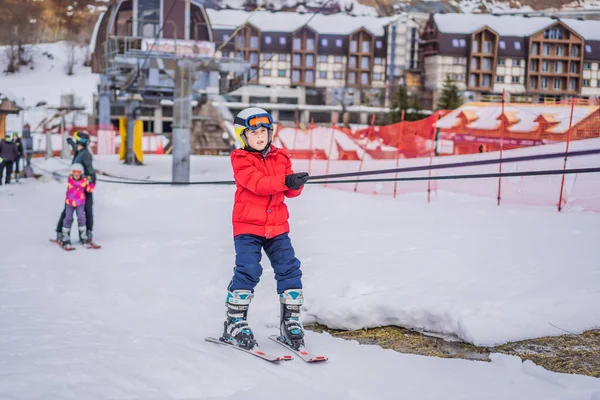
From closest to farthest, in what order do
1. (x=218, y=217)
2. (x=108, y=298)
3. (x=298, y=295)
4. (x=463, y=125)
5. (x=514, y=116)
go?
(x=298, y=295), (x=108, y=298), (x=218, y=217), (x=514, y=116), (x=463, y=125)

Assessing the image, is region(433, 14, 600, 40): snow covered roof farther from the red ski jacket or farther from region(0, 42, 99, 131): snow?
region(0, 42, 99, 131): snow

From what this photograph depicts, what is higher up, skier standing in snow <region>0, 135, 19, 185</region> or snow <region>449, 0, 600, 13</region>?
snow <region>449, 0, 600, 13</region>

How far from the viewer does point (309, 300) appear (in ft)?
20.8

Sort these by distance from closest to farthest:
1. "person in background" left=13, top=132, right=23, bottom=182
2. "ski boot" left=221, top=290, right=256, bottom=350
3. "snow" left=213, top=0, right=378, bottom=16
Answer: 1. "ski boot" left=221, top=290, right=256, bottom=350
2. "person in background" left=13, top=132, right=23, bottom=182
3. "snow" left=213, top=0, right=378, bottom=16

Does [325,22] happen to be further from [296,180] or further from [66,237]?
[296,180]

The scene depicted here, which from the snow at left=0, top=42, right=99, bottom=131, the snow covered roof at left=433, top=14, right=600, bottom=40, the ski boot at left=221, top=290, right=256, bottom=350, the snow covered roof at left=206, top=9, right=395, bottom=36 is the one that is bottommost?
the ski boot at left=221, top=290, right=256, bottom=350

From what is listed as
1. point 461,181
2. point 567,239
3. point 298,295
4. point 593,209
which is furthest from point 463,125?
point 298,295

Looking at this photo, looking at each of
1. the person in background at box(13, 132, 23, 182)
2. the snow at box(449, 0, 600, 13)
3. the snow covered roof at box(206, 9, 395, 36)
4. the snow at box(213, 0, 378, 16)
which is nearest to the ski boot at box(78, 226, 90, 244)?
the snow at box(449, 0, 600, 13)

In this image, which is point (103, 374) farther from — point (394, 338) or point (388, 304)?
point (388, 304)

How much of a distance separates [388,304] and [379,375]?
1.77 metres

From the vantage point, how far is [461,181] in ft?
47.9

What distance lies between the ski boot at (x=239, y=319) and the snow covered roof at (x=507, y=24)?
10.4m

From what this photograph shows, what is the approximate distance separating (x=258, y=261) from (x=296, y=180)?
0.66 meters

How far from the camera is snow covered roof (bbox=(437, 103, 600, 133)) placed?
451 inches
